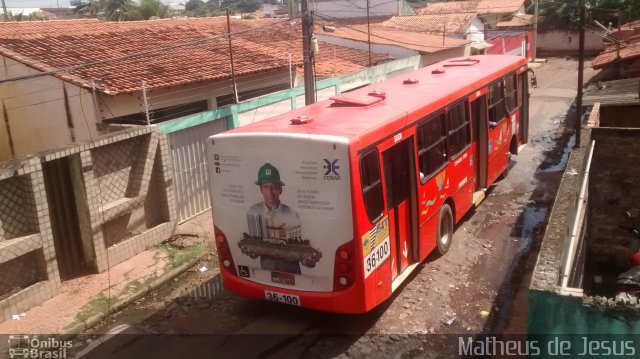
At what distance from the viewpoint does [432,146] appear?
8.20m

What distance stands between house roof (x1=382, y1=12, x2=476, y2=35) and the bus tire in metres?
24.5

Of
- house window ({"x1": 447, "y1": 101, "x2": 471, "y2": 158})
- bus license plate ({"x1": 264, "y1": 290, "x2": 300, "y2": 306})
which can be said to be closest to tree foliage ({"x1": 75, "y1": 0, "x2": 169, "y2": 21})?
house window ({"x1": 447, "y1": 101, "x2": 471, "y2": 158})

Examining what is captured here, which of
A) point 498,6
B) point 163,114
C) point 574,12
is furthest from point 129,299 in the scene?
point 498,6

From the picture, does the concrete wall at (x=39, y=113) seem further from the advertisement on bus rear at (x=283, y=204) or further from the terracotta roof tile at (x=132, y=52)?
the advertisement on bus rear at (x=283, y=204)

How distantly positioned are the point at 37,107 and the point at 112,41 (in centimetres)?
318

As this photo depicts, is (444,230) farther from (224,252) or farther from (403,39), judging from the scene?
(403,39)

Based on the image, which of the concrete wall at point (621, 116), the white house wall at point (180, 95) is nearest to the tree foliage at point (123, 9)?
the white house wall at point (180, 95)

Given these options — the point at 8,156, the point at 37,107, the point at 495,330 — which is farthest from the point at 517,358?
the point at 8,156

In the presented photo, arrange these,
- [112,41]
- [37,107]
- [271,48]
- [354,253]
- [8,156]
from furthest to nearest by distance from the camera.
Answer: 1. [271,48]
2. [112,41]
3. [8,156]
4. [37,107]
5. [354,253]

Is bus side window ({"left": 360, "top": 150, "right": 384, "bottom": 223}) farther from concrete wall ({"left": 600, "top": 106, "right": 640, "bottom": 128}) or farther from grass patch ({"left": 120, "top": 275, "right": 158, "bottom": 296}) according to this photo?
concrete wall ({"left": 600, "top": 106, "right": 640, "bottom": 128})

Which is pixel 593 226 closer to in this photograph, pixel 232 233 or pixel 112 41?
pixel 232 233

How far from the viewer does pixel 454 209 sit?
944cm

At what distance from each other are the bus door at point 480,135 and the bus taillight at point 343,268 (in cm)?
507

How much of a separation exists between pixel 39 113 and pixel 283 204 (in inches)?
324
